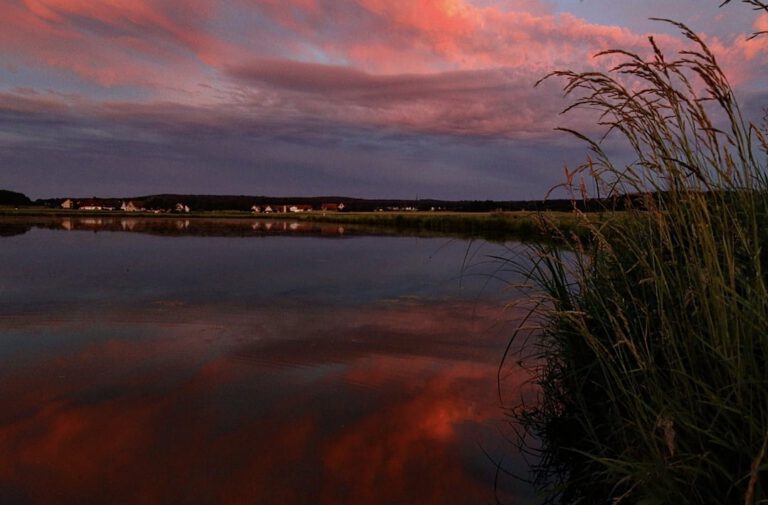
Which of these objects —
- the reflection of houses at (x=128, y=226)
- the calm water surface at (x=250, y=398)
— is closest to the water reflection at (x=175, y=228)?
the reflection of houses at (x=128, y=226)

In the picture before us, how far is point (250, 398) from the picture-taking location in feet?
17.4

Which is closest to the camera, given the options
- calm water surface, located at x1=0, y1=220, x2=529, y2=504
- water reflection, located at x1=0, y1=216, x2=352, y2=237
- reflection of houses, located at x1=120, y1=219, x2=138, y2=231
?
calm water surface, located at x1=0, y1=220, x2=529, y2=504

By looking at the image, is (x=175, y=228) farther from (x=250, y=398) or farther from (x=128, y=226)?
Answer: (x=250, y=398)

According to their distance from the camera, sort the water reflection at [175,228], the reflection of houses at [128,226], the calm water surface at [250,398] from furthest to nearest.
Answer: the reflection of houses at [128,226], the water reflection at [175,228], the calm water surface at [250,398]

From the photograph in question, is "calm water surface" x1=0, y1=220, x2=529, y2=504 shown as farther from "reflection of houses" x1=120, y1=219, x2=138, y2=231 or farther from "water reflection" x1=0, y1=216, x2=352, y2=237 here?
"reflection of houses" x1=120, y1=219, x2=138, y2=231

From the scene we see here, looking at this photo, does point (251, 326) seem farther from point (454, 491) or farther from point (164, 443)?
point (454, 491)

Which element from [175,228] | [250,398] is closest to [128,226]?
[175,228]

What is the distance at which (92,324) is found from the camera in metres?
8.44

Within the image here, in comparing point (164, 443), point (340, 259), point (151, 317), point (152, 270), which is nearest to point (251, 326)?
point (151, 317)

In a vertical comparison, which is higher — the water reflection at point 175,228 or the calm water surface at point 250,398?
the water reflection at point 175,228

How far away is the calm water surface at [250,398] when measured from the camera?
12.2 feet

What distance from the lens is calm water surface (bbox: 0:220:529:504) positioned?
12.2ft

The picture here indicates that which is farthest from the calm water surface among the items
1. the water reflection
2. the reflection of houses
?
the reflection of houses

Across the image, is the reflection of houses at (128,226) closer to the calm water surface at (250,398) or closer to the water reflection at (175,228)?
the water reflection at (175,228)
